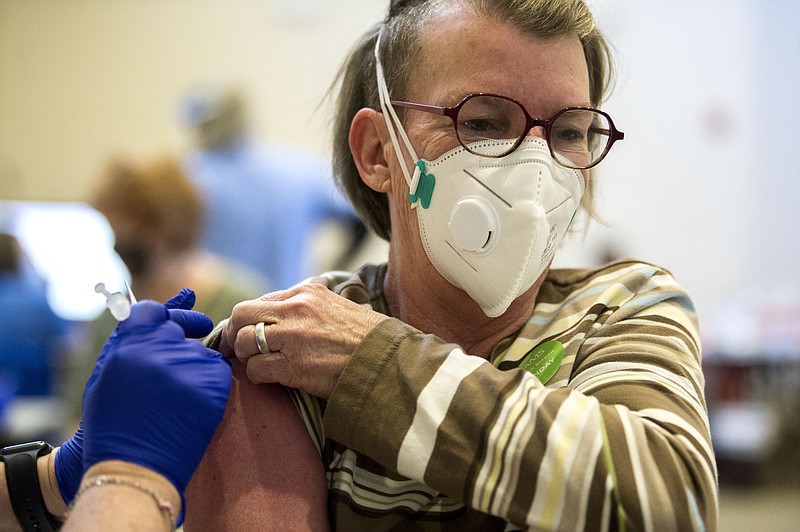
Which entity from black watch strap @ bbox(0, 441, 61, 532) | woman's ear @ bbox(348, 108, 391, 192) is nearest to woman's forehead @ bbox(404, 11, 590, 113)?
woman's ear @ bbox(348, 108, 391, 192)

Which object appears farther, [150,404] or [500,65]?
[500,65]

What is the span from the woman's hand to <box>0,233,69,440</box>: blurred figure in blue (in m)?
3.14

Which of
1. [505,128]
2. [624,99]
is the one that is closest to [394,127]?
[505,128]

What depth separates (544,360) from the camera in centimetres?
119

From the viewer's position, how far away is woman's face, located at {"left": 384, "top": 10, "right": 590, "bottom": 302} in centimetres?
118

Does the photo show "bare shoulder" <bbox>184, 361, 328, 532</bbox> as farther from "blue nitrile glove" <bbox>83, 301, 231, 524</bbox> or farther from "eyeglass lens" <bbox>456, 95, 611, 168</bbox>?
"eyeglass lens" <bbox>456, 95, 611, 168</bbox>

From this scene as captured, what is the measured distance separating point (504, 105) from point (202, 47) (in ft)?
16.7

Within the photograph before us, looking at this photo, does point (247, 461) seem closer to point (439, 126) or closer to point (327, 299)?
point (327, 299)

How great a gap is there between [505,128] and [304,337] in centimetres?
40

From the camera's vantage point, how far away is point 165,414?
958 millimetres

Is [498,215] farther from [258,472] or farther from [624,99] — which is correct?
[624,99]

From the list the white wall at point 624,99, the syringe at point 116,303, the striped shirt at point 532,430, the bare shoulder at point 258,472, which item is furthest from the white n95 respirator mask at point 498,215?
the white wall at point 624,99

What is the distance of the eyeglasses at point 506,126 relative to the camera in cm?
117

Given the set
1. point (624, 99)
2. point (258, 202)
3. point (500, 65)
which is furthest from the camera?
point (624, 99)
